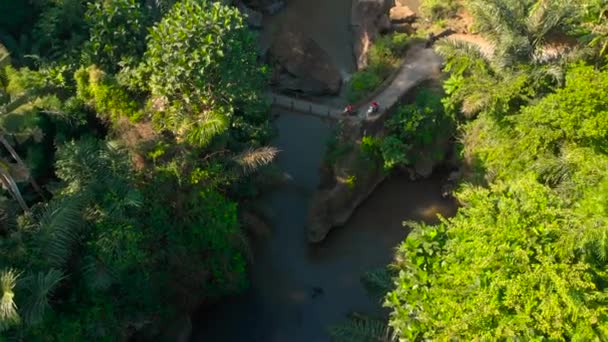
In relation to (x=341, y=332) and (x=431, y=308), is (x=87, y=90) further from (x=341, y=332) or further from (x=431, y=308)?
(x=431, y=308)

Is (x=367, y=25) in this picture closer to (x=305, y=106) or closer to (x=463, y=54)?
(x=305, y=106)

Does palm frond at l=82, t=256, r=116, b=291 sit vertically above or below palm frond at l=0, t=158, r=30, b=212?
below

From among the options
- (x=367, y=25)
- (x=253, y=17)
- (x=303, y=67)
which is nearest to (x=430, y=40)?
(x=367, y=25)

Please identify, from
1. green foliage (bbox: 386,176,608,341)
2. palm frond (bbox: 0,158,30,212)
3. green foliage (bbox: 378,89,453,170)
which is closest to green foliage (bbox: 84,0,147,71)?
palm frond (bbox: 0,158,30,212)

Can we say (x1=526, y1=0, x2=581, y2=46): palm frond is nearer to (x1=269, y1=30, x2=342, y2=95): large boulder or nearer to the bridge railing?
the bridge railing

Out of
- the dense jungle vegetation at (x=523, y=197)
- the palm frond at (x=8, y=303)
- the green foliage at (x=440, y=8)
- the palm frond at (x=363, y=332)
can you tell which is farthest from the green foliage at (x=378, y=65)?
the palm frond at (x=8, y=303)

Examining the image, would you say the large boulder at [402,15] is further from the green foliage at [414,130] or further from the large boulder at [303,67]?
the green foliage at [414,130]
